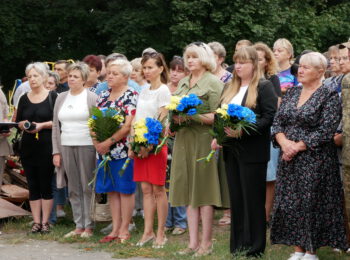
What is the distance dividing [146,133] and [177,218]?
1.76 m

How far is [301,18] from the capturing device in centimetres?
2728

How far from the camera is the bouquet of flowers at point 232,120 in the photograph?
7070 millimetres

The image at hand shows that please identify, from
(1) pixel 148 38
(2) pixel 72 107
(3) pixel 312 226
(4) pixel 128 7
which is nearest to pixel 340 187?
(3) pixel 312 226

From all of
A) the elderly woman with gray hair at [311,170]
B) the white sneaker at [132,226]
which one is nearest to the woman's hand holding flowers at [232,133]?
the elderly woman with gray hair at [311,170]

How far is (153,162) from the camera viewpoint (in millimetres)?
8375

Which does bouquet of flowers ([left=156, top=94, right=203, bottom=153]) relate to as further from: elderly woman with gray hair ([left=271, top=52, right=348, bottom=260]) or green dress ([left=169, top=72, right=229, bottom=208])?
elderly woman with gray hair ([left=271, top=52, right=348, bottom=260])

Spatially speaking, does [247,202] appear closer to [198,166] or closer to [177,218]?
[198,166]

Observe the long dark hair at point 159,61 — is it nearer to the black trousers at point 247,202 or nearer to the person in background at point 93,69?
the black trousers at point 247,202

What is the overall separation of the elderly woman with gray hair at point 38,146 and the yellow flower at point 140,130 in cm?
184

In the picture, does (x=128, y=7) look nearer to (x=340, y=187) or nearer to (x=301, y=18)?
(x=301, y=18)

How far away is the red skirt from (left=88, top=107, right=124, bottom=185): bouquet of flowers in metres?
0.49

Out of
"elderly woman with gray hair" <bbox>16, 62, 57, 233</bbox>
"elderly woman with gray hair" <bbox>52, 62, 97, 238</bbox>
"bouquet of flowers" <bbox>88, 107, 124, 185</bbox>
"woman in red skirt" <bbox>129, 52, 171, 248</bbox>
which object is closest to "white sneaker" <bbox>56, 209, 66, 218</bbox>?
"elderly woman with gray hair" <bbox>16, 62, 57, 233</bbox>

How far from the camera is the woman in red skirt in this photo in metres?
8.35

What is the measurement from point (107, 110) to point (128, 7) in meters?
19.5
